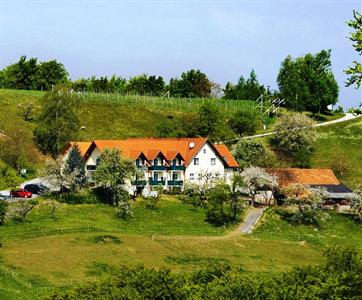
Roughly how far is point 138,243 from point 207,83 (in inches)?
4507

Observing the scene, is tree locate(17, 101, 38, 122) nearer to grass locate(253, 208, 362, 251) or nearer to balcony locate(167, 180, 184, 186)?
balcony locate(167, 180, 184, 186)

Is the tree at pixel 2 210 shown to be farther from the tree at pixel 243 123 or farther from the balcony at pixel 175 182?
the tree at pixel 243 123

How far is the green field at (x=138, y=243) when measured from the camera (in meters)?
55.1

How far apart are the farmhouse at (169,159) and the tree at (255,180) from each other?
13.9 ft

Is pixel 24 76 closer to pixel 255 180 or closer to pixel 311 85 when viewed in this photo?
pixel 311 85

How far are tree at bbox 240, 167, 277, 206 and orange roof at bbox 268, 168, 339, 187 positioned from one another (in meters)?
4.93

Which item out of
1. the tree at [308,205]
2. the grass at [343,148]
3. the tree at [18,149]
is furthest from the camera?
the grass at [343,148]

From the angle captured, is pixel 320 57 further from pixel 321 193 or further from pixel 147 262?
pixel 147 262

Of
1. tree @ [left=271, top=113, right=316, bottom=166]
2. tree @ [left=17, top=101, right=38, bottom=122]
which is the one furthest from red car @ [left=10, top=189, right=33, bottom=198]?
tree @ [left=271, top=113, right=316, bottom=166]

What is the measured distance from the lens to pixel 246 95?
167625 millimetres

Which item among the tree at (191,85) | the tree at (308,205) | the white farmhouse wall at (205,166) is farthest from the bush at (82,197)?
the tree at (191,85)

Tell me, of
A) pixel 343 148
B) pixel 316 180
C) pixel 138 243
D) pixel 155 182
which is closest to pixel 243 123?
pixel 343 148

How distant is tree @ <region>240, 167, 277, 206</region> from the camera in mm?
87188

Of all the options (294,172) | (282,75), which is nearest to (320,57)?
(282,75)
